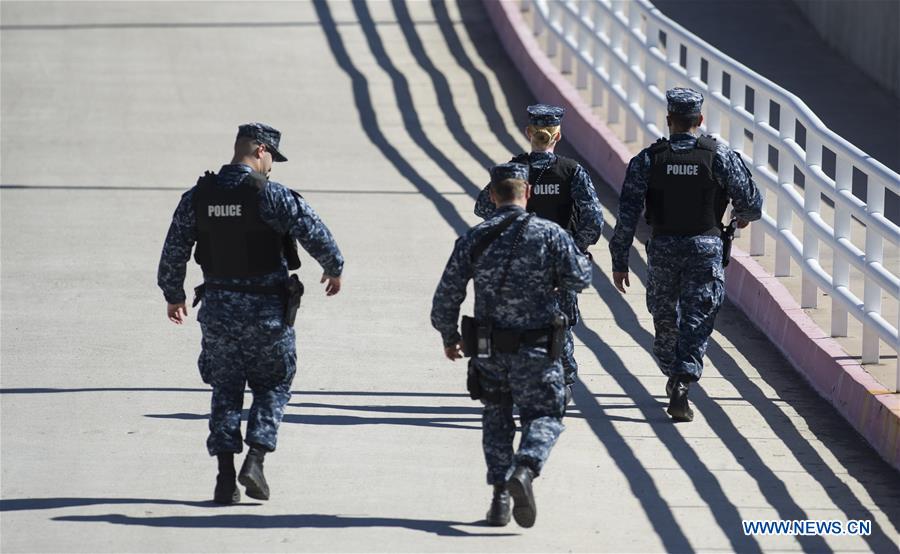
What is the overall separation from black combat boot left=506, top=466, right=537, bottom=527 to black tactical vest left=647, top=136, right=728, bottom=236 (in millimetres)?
2491

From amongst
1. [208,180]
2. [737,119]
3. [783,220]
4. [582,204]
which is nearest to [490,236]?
[208,180]

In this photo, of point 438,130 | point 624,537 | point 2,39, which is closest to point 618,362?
point 624,537

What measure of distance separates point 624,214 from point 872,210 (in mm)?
1402

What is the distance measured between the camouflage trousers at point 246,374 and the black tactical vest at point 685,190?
2.44m

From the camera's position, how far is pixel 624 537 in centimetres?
754

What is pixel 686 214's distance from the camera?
9.34 metres

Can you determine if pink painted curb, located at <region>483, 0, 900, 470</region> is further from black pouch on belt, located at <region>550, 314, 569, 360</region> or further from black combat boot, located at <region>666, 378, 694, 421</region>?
black pouch on belt, located at <region>550, 314, 569, 360</region>

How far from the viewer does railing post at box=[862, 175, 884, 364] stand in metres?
9.52

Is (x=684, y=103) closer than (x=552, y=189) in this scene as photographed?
→ No

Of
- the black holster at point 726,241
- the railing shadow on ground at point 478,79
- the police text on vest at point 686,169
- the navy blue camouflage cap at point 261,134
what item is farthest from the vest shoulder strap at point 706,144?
the railing shadow on ground at point 478,79

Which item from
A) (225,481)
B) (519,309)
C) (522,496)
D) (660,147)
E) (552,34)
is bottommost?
(225,481)

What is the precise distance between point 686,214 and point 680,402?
1.02 m

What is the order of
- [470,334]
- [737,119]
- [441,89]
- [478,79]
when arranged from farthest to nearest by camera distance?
[478,79] < [441,89] < [737,119] < [470,334]

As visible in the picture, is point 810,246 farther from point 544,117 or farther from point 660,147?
point 544,117
